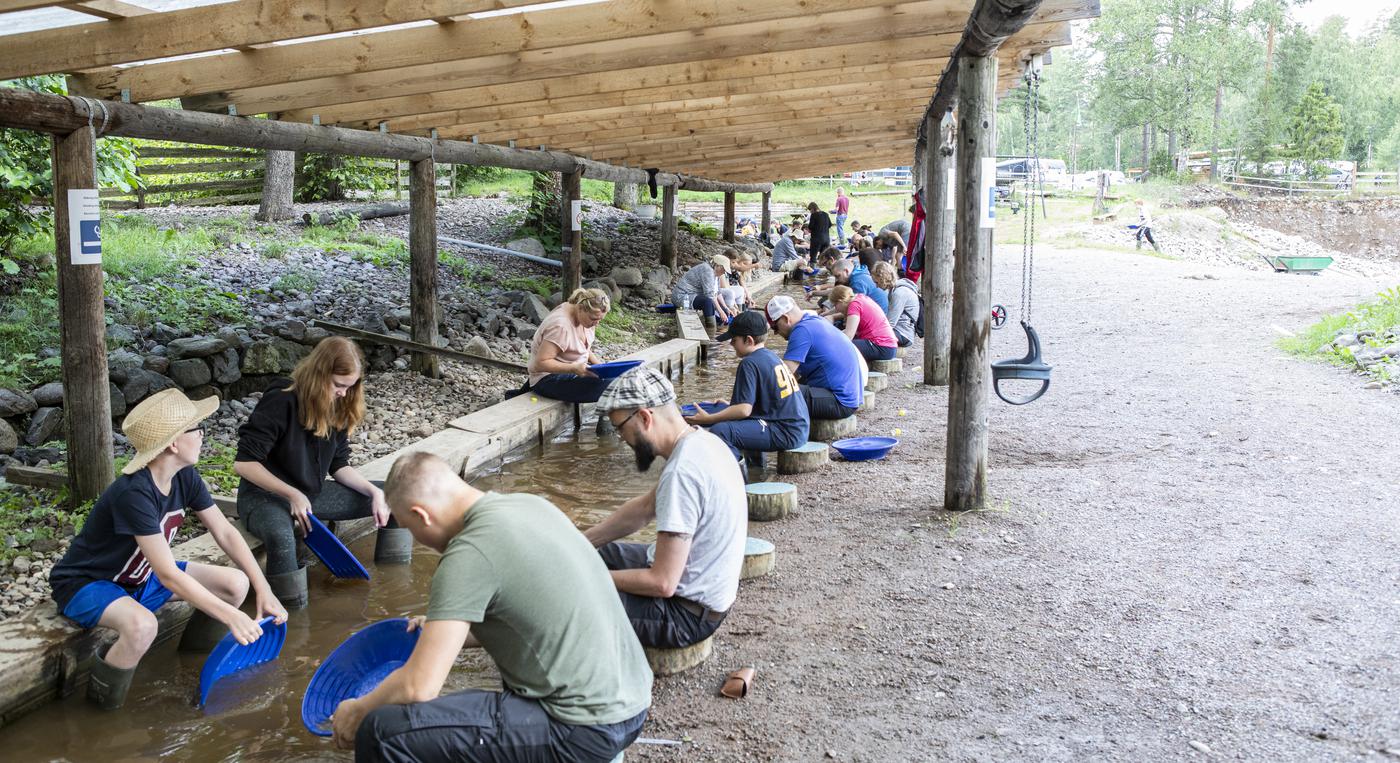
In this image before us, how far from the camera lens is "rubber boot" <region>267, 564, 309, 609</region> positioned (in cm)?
522

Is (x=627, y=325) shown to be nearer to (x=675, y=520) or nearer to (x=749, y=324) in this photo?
(x=749, y=324)

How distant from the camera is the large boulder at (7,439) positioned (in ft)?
23.3

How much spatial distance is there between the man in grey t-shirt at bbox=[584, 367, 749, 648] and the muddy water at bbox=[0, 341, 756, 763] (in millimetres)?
865

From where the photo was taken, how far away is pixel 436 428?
28.5 ft

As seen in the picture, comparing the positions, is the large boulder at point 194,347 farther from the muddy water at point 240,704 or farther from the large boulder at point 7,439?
the muddy water at point 240,704

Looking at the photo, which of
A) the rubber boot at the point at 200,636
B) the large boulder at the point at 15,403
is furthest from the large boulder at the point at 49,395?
the rubber boot at the point at 200,636

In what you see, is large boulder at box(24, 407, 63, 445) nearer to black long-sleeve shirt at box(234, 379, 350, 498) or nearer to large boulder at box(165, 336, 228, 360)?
large boulder at box(165, 336, 228, 360)

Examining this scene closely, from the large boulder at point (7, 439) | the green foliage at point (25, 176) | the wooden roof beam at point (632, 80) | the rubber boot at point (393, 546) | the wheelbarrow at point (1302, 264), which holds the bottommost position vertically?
the rubber boot at point (393, 546)

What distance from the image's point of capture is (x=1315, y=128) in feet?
153

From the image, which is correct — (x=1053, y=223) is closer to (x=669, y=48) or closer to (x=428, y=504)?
(x=669, y=48)

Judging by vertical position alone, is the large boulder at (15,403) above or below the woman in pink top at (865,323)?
below

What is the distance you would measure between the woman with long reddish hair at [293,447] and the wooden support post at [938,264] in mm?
6250

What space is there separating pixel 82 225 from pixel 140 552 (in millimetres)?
2254

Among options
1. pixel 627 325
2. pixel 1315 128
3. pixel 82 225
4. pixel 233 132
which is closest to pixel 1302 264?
pixel 1315 128
